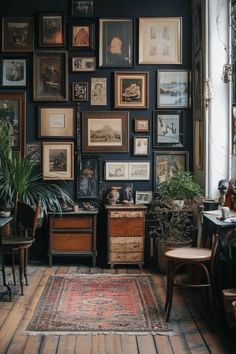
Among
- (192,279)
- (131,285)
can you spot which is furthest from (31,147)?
(192,279)

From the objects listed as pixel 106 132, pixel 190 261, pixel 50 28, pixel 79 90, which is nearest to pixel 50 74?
pixel 79 90

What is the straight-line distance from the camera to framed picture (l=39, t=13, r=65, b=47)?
7509mm

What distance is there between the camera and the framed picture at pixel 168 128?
760cm

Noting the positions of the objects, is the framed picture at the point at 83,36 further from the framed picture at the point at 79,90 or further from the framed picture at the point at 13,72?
the framed picture at the point at 13,72

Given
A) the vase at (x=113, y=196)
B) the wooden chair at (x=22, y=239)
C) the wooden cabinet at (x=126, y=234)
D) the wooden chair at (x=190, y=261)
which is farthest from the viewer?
the vase at (x=113, y=196)

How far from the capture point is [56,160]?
24.8ft

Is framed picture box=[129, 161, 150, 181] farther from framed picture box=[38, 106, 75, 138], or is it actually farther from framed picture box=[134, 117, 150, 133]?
framed picture box=[38, 106, 75, 138]

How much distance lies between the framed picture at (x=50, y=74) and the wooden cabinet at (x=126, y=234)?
1.65 meters

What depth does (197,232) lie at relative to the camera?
23.2ft

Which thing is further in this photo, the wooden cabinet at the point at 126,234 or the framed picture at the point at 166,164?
the framed picture at the point at 166,164

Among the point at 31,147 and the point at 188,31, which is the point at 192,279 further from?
the point at 188,31

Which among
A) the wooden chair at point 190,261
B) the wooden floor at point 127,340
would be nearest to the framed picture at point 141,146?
the wooden chair at point 190,261

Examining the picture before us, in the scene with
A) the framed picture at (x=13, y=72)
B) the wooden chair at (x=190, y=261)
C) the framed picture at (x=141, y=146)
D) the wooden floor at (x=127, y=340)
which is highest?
the framed picture at (x=13, y=72)

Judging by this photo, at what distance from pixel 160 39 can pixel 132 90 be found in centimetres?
75
